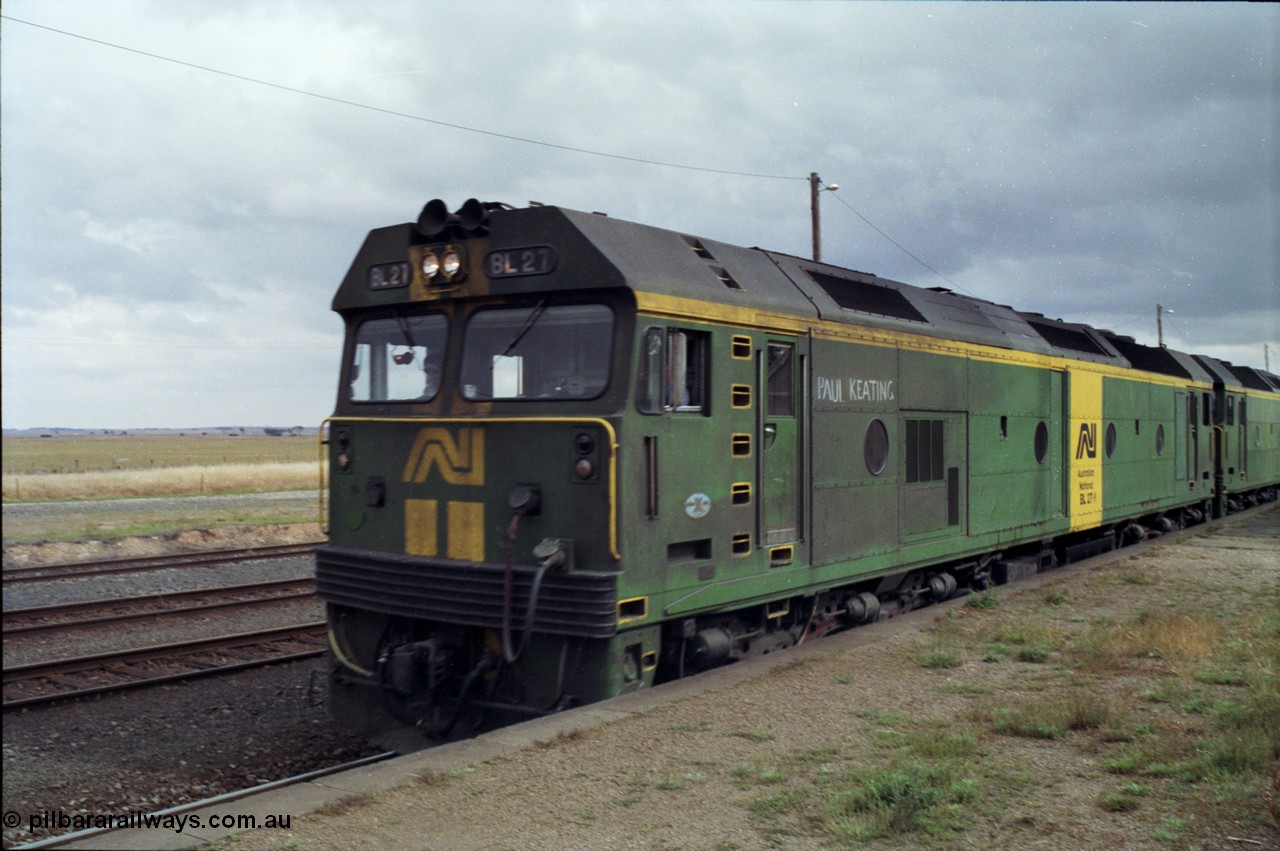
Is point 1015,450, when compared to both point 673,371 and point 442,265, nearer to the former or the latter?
point 673,371

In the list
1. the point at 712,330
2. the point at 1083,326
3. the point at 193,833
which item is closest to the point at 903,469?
the point at 712,330

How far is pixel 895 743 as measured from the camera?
5738mm

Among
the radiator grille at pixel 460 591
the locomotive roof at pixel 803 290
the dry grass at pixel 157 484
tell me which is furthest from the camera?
the dry grass at pixel 157 484

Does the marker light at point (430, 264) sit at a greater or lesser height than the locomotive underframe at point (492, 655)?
greater

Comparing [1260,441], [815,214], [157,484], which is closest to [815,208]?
[815,214]

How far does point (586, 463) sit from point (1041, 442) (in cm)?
836

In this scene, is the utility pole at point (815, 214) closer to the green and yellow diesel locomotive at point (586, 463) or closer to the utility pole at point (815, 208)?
the utility pole at point (815, 208)

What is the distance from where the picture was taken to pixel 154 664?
386 inches

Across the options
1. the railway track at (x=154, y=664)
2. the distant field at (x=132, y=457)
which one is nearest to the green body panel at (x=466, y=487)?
the railway track at (x=154, y=664)

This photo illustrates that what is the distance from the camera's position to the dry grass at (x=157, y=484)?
33.7 m

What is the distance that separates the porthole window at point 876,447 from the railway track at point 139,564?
30.0ft

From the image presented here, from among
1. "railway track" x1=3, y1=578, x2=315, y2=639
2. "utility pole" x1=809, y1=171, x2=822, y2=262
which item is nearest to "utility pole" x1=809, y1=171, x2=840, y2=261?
"utility pole" x1=809, y1=171, x2=822, y2=262

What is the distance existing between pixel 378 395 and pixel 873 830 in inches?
187

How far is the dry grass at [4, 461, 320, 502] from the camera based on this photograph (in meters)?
33.7
